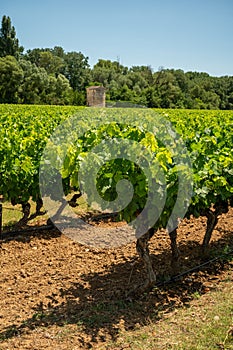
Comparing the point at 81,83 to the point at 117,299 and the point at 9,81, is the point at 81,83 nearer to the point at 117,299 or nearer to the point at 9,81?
the point at 9,81

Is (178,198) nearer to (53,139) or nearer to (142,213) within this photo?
(142,213)

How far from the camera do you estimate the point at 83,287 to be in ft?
14.5

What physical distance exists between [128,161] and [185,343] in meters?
1.71

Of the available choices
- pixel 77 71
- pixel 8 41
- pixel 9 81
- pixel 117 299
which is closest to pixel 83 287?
pixel 117 299

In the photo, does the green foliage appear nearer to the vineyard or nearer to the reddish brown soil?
the vineyard

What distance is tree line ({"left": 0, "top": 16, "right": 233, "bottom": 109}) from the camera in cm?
5306

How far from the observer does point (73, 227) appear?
638 centimetres

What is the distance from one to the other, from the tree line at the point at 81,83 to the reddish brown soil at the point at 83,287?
1935 inches

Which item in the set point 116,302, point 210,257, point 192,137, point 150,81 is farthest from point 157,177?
point 150,81

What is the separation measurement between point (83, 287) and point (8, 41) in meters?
73.5

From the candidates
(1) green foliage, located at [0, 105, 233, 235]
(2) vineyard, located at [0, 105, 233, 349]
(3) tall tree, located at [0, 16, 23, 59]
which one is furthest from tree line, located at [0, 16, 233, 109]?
(1) green foliage, located at [0, 105, 233, 235]

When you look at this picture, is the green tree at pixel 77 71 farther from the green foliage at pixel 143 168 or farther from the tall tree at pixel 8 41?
the green foliage at pixel 143 168

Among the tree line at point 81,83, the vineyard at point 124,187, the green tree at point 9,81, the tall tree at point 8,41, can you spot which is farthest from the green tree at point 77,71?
the vineyard at point 124,187

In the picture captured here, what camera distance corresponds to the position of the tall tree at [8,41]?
7038 cm
